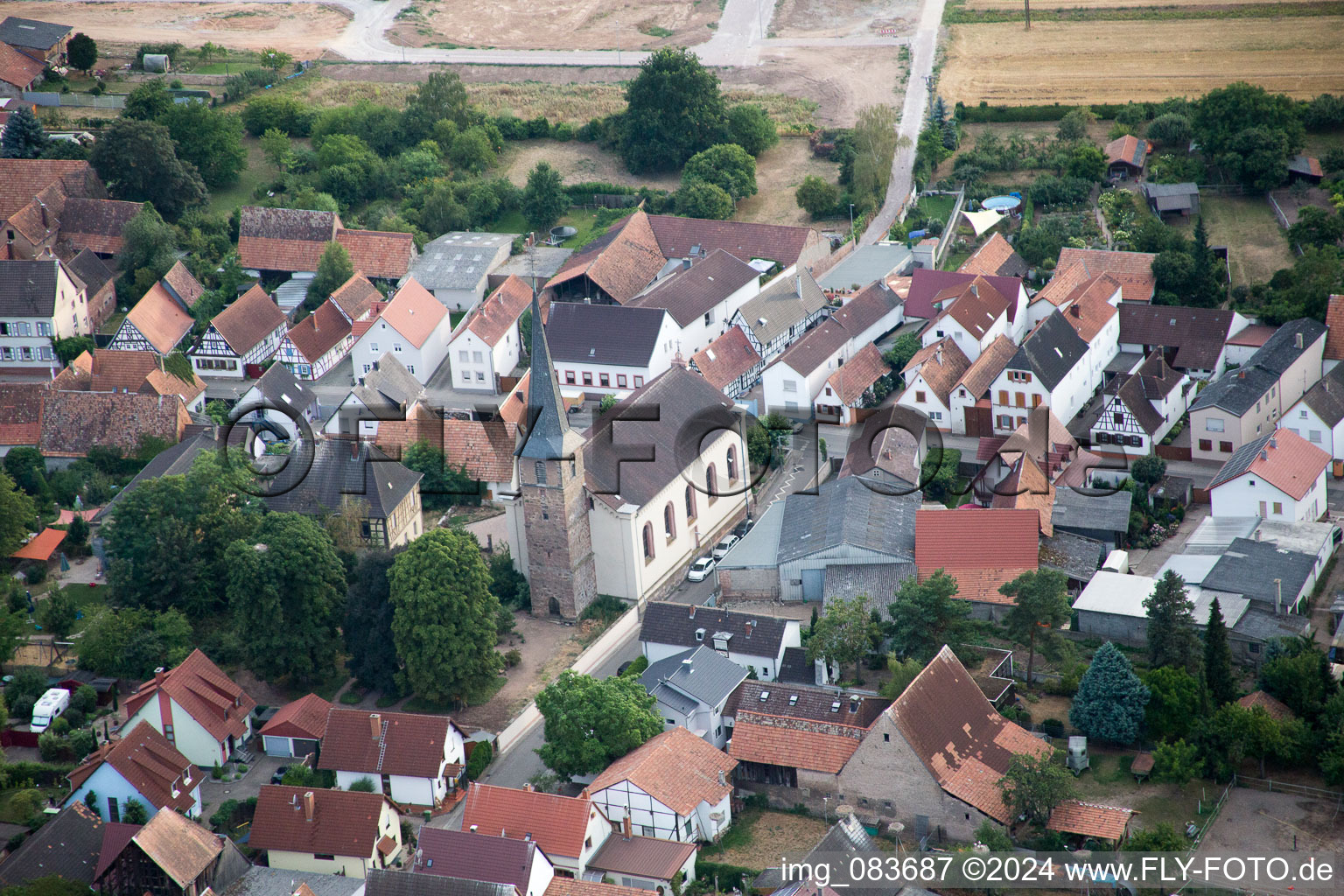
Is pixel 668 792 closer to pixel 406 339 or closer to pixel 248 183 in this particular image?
pixel 406 339

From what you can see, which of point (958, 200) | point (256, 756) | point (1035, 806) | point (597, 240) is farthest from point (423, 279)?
point (1035, 806)

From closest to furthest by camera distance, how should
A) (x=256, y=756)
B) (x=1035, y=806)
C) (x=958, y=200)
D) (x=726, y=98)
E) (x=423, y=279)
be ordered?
(x=1035, y=806), (x=256, y=756), (x=423, y=279), (x=958, y=200), (x=726, y=98)

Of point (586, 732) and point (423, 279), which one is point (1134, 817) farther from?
point (423, 279)

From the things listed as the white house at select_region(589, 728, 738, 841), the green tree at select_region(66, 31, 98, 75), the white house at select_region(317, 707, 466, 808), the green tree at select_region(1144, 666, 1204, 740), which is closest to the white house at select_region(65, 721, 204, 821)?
the white house at select_region(317, 707, 466, 808)

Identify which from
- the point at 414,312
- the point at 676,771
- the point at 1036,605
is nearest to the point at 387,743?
the point at 676,771

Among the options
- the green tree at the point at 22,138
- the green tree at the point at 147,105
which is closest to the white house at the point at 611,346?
the green tree at the point at 147,105

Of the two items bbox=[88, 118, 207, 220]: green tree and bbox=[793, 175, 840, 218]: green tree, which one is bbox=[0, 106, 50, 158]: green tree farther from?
bbox=[793, 175, 840, 218]: green tree
